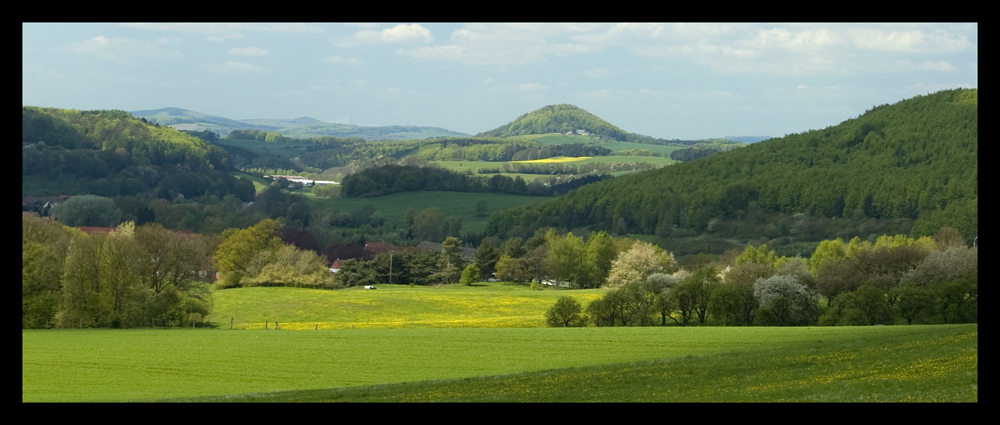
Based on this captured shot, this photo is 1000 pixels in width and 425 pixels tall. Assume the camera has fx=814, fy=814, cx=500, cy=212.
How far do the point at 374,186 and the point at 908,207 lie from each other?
321 feet

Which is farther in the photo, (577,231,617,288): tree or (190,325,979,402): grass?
(577,231,617,288): tree

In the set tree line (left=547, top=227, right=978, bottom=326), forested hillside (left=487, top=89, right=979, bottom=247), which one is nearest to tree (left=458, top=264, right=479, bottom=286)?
tree line (left=547, top=227, right=978, bottom=326)

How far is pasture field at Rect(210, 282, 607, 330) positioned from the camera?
2200 inches

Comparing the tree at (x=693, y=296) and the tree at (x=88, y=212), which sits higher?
the tree at (x=88, y=212)

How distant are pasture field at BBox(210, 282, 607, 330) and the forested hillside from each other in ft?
193

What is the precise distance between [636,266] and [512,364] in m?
49.3

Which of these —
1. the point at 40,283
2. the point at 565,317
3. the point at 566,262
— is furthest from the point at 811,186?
the point at 40,283

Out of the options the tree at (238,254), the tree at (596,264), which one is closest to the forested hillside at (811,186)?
the tree at (596,264)

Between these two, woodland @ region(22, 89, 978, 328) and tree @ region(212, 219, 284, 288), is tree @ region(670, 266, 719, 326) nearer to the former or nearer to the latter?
woodland @ region(22, 89, 978, 328)

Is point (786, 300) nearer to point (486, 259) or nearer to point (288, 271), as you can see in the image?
point (288, 271)

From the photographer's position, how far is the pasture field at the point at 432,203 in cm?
14775

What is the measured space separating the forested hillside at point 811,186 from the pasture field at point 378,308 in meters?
58.9

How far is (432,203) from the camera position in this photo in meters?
155

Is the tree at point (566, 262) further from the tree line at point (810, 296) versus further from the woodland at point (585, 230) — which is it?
the tree line at point (810, 296)
